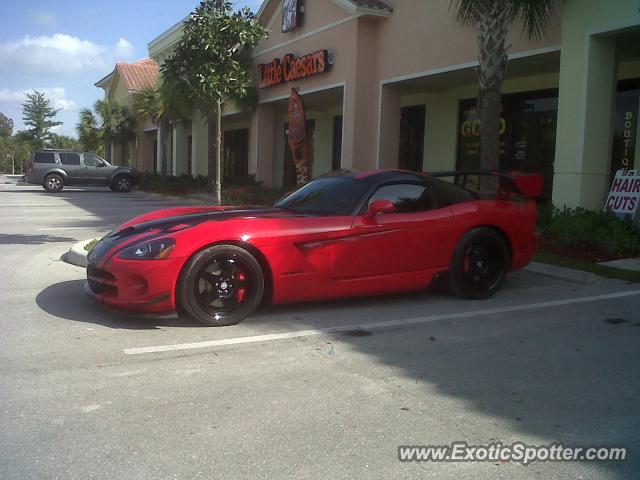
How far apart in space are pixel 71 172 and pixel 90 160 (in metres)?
1.00

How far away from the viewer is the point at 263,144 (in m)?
20.9

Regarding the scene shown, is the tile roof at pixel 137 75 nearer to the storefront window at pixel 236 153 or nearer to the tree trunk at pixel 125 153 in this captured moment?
the tree trunk at pixel 125 153

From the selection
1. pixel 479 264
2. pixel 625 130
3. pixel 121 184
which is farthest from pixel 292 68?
pixel 479 264

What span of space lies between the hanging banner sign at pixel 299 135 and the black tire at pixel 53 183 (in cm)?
1308

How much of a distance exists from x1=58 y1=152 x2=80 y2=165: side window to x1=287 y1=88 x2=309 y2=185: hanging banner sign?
12.9m

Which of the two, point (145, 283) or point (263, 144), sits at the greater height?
point (263, 144)

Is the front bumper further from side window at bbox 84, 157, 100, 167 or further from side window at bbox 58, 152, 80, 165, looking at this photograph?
side window at bbox 84, 157, 100, 167

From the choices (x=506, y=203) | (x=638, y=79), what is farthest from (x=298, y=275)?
(x=638, y=79)

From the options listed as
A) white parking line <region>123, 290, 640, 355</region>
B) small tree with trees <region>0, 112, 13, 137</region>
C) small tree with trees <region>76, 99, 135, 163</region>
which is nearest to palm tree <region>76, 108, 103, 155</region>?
small tree with trees <region>76, 99, 135, 163</region>

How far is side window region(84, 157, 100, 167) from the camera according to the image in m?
25.8

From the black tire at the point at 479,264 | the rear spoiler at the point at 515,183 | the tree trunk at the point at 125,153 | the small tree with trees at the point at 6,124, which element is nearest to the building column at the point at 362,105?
the rear spoiler at the point at 515,183

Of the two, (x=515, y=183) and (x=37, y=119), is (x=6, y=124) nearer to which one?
(x=37, y=119)

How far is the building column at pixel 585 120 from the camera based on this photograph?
10055 mm

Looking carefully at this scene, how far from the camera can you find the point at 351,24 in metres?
15.4
